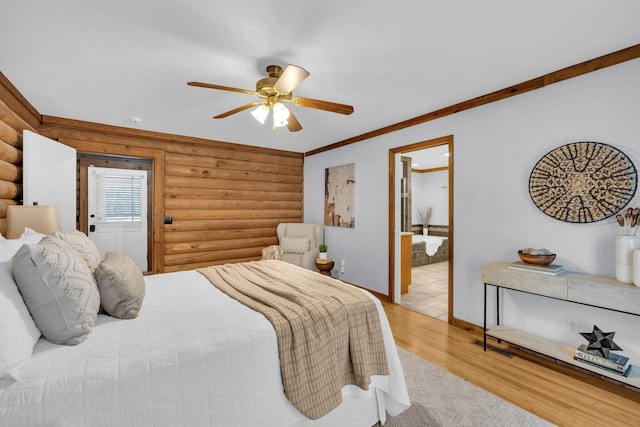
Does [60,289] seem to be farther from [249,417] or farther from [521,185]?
[521,185]

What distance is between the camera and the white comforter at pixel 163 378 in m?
1.09

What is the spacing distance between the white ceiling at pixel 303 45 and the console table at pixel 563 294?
175 centimetres

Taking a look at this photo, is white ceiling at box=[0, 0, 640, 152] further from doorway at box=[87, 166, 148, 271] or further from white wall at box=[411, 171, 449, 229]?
white wall at box=[411, 171, 449, 229]

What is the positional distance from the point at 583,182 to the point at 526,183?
429 mm

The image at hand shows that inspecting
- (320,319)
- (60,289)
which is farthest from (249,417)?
(60,289)

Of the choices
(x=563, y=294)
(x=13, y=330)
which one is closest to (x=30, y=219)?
(x=13, y=330)

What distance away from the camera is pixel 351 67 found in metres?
2.49

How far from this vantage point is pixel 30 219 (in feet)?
8.98

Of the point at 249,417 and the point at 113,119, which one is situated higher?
the point at 113,119

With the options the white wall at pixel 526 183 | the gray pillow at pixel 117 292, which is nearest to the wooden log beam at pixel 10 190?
the gray pillow at pixel 117 292

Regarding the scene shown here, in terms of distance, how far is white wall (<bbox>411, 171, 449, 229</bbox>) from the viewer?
8.28 metres

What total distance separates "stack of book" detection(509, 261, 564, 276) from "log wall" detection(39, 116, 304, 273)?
4058mm

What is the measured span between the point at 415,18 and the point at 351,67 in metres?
0.71

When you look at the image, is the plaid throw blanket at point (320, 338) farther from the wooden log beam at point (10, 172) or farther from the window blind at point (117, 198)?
the window blind at point (117, 198)
